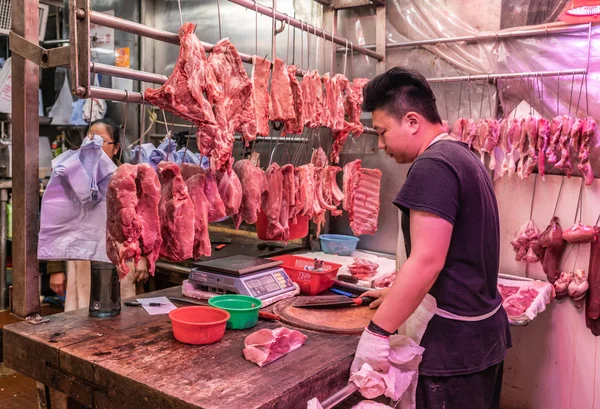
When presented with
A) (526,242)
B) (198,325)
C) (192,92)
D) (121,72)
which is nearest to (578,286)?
(526,242)

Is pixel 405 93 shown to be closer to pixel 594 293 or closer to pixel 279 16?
pixel 279 16

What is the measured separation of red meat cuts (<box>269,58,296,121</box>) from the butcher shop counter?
58.4 inches

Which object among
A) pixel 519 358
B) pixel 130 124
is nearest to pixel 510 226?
pixel 519 358

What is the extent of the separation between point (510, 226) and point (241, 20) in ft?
12.5

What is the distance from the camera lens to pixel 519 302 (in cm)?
408

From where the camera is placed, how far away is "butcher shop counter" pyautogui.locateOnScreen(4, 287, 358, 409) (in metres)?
2.23

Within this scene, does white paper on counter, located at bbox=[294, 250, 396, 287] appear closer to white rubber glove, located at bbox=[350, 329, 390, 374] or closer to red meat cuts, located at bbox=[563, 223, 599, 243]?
red meat cuts, located at bbox=[563, 223, 599, 243]

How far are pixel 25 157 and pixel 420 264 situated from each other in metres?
2.02

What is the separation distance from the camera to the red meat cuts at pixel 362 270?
14.7 feet

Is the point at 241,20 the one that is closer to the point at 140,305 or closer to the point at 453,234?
the point at 140,305

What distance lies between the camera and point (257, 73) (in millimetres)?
3547

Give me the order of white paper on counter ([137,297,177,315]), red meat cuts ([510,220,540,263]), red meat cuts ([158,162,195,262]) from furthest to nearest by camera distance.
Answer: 1. red meat cuts ([510,220,540,263])
2. white paper on counter ([137,297,177,315])
3. red meat cuts ([158,162,195,262])

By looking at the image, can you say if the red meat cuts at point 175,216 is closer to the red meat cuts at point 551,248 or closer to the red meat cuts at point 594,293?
the red meat cuts at point 551,248

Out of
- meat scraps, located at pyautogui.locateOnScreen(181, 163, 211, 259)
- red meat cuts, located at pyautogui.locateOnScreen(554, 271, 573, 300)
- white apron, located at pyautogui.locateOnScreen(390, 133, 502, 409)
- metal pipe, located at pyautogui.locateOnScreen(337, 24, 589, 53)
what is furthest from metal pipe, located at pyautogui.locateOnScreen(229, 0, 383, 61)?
red meat cuts, located at pyautogui.locateOnScreen(554, 271, 573, 300)
